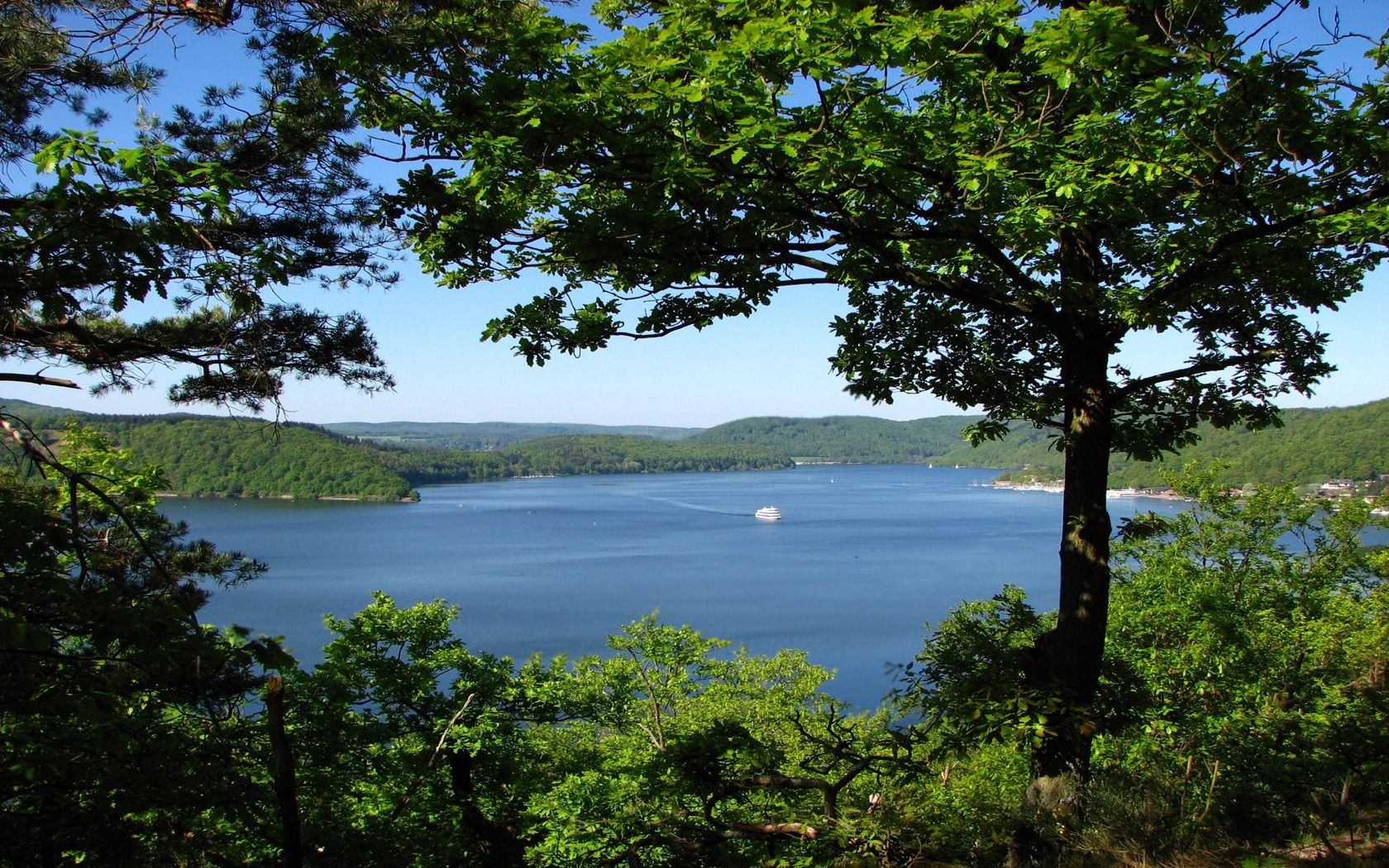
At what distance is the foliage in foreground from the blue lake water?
2.07m

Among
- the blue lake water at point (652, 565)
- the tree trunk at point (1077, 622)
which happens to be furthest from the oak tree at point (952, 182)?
the blue lake water at point (652, 565)

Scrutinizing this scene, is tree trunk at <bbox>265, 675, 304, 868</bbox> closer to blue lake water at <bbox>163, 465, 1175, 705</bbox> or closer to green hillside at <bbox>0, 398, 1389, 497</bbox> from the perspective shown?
green hillside at <bbox>0, 398, 1389, 497</bbox>

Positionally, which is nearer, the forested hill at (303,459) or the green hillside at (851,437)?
the forested hill at (303,459)

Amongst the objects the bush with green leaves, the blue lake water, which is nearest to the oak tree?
the bush with green leaves

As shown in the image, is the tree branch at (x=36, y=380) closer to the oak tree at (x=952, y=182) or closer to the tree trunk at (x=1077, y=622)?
the oak tree at (x=952, y=182)

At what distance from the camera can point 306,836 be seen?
520 cm

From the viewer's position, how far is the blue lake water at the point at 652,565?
2669 centimetres

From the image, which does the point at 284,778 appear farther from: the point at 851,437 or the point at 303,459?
the point at 851,437

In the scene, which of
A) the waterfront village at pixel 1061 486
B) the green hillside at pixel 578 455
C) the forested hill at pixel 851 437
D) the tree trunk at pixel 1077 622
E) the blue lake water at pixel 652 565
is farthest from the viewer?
the forested hill at pixel 851 437

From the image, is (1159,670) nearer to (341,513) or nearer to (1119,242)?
(1119,242)

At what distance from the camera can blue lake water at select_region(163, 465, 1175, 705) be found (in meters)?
26.7

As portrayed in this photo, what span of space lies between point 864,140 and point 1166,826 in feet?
9.29

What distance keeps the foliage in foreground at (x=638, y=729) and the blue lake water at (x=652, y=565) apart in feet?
6.79

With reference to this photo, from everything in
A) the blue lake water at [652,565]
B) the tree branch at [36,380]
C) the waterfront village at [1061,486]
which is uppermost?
the tree branch at [36,380]
